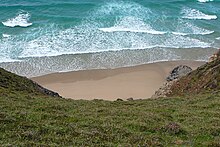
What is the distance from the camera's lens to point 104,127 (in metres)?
14.8

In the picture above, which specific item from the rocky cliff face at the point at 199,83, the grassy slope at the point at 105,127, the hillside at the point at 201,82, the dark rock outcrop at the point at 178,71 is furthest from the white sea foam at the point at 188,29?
the grassy slope at the point at 105,127

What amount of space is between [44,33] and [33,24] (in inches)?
182

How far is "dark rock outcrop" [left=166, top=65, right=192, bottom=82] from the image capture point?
4167 cm

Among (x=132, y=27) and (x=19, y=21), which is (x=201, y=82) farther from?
(x=19, y=21)

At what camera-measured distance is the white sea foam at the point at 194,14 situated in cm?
6775

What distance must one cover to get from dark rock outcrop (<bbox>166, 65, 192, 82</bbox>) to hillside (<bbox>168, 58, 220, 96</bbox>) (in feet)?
19.6

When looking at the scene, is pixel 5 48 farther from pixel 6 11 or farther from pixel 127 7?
pixel 127 7

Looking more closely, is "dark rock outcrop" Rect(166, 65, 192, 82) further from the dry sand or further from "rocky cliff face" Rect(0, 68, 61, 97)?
"rocky cliff face" Rect(0, 68, 61, 97)

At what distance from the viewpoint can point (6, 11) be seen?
209ft

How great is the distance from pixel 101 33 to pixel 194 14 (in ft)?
72.4

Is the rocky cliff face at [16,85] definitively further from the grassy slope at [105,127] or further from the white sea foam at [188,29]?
the white sea foam at [188,29]

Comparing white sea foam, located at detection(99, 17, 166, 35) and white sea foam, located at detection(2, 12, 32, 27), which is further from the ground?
white sea foam, located at detection(2, 12, 32, 27)

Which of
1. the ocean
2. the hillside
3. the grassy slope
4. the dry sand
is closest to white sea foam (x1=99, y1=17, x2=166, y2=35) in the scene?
the ocean

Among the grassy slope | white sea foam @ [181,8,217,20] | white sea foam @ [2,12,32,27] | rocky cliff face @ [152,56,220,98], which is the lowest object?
white sea foam @ [181,8,217,20]
